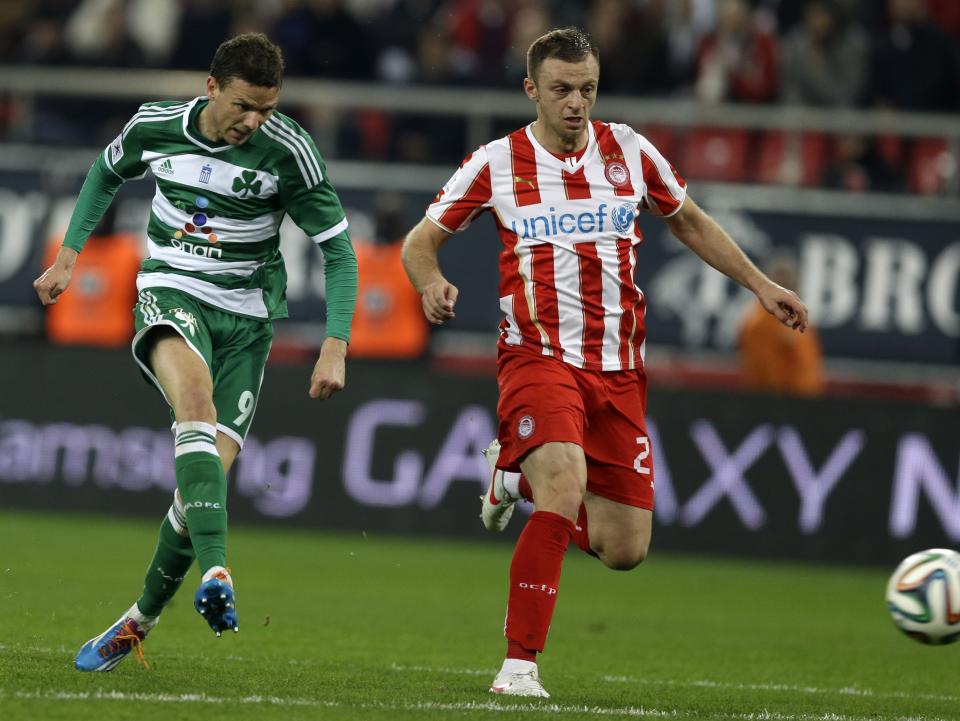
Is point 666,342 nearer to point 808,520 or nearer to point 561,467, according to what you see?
point 808,520

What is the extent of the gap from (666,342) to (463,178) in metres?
8.52

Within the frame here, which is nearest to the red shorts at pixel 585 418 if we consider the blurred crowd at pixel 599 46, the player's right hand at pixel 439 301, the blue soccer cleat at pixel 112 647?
the player's right hand at pixel 439 301

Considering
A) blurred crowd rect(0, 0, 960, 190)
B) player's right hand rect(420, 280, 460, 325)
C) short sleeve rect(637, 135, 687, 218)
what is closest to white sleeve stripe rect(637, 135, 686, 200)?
short sleeve rect(637, 135, 687, 218)

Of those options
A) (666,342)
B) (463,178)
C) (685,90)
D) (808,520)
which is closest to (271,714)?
→ (463,178)

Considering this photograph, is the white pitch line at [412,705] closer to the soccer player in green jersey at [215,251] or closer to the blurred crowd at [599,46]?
the soccer player in green jersey at [215,251]

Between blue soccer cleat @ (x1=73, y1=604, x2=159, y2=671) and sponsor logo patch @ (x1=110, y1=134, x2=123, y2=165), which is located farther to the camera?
sponsor logo patch @ (x1=110, y1=134, x2=123, y2=165)

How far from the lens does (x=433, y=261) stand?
6637 mm

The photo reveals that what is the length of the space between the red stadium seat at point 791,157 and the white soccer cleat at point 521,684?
Result: 994 centimetres

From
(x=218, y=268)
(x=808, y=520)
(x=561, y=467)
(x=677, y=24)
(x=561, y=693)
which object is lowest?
(x=808, y=520)

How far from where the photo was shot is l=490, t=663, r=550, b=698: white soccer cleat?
19.8 feet

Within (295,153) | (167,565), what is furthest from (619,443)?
(167,565)

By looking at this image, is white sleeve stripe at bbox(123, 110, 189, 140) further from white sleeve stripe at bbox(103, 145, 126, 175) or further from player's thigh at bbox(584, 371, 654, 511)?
player's thigh at bbox(584, 371, 654, 511)

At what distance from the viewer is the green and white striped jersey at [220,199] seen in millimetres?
6418

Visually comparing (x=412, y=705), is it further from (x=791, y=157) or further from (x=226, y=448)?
(x=791, y=157)
